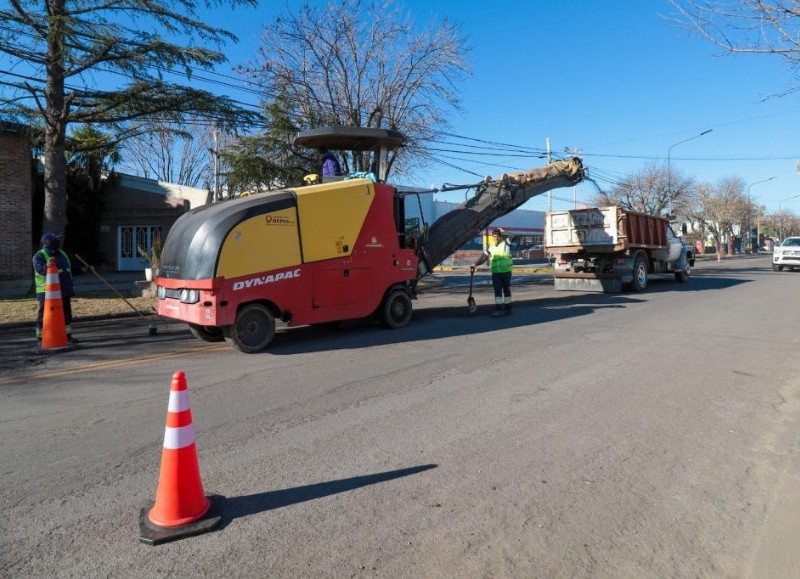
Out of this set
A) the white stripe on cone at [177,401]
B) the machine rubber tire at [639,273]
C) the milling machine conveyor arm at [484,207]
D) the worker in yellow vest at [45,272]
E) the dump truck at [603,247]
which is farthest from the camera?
the machine rubber tire at [639,273]

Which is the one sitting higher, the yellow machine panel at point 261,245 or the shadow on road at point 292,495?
the yellow machine panel at point 261,245

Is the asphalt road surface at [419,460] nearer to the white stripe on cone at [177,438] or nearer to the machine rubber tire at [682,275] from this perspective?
the white stripe on cone at [177,438]

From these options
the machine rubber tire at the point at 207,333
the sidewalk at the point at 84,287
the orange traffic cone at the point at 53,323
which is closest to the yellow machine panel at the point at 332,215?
the machine rubber tire at the point at 207,333

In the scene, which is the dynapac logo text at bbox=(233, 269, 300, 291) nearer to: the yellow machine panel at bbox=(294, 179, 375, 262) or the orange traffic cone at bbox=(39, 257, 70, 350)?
the yellow machine panel at bbox=(294, 179, 375, 262)

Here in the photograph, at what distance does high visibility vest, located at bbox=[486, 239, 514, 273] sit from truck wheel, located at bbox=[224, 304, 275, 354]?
5243 mm

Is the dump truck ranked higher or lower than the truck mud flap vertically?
higher

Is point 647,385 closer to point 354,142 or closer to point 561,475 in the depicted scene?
point 561,475

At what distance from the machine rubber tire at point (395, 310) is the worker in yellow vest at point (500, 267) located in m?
2.11

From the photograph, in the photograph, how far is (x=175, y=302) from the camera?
792cm

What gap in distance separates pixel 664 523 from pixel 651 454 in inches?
41.5

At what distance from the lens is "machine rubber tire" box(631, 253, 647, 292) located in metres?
16.9

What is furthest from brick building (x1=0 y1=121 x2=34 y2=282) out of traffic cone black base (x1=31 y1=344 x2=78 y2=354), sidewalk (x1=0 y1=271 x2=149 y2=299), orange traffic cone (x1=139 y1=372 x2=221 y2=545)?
orange traffic cone (x1=139 y1=372 x2=221 y2=545)

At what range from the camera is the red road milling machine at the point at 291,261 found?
7.47 metres

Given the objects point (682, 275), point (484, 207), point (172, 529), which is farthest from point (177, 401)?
point (682, 275)
